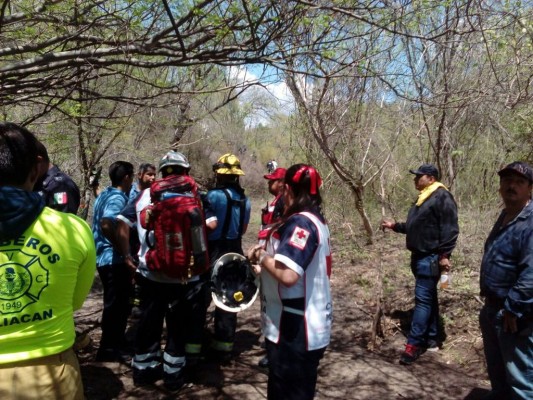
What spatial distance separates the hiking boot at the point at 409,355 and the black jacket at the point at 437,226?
0.93m

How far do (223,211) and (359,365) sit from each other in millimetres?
1944

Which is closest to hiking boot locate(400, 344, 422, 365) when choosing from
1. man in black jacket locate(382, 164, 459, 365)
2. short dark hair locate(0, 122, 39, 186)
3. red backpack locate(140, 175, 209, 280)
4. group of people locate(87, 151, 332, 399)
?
man in black jacket locate(382, 164, 459, 365)

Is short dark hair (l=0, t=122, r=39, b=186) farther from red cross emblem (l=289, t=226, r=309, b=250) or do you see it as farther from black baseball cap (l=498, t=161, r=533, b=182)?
black baseball cap (l=498, t=161, r=533, b=182)

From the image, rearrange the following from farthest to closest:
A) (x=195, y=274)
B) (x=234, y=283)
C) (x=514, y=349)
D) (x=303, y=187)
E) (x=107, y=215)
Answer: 1. (x=107, y=215)
2. (x=195, y=274)
3. (x=234, y=283)
4. (x=514, y=349)
5. (x=303, y=187)

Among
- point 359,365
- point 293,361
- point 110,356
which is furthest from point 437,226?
point 110,356

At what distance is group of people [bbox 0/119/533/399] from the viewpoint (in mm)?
1638

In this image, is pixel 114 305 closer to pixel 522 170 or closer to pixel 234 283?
pixel 234 283

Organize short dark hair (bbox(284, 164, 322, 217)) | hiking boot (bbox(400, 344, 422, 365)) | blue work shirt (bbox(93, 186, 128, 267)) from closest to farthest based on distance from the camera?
short dark hair (bbox(284, 164, 322, 217)), blue work shirt (bbox(93, 186, 128, 267)), hiking boot (bbox(400, 344, 422, 365))

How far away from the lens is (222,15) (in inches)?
125

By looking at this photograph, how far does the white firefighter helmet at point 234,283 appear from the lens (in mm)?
3029

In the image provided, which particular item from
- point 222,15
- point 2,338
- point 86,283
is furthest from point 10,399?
point 222,15

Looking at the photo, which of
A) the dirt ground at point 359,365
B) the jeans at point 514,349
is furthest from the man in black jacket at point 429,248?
the jeans at point 514,349

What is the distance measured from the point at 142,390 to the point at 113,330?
73 cm

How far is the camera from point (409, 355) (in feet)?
13.6
